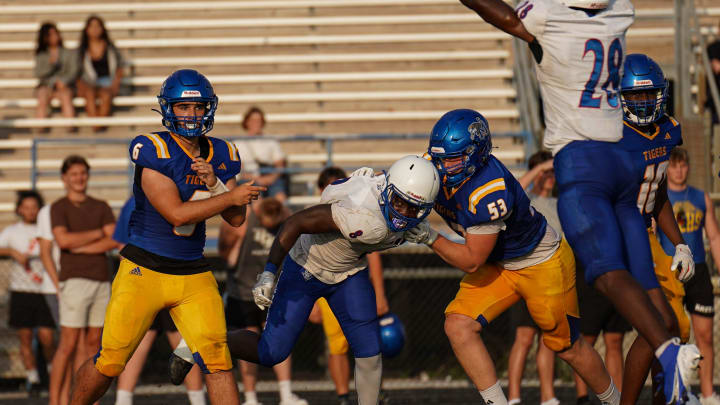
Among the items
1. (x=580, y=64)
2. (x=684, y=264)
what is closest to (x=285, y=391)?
(x=684, y=264)

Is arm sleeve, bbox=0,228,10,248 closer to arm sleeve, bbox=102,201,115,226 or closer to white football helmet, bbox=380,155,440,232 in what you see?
arm sleeve, bbox=102,201,115,226

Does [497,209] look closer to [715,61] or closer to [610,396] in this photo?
[610,396]

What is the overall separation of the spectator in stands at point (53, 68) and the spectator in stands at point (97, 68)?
14 centimetres

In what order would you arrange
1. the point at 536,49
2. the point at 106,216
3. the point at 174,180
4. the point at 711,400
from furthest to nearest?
the point at 106,216, the point at 711,400, the point at 174,180, the point at 536,49

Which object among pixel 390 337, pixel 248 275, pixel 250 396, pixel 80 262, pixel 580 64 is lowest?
pixel 250 396

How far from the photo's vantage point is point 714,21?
12.6m

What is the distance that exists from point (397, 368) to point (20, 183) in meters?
4.53

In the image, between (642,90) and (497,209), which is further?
(642,90)

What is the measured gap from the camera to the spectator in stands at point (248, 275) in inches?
332

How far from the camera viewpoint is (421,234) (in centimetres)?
543

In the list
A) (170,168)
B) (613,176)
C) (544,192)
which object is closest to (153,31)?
(544,192)

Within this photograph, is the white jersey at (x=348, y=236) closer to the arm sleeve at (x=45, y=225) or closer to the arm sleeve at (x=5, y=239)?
the arm sleeve at (x=45, y=225)

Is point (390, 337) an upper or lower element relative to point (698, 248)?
lower

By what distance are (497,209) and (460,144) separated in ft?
1.27
